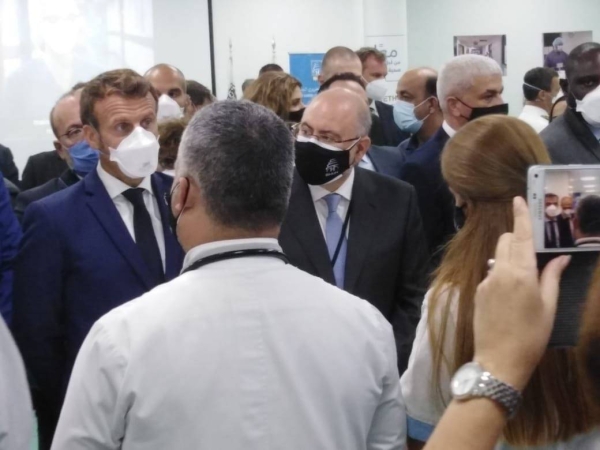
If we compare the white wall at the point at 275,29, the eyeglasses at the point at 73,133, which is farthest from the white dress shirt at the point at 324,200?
the white wall at the point at 275,29

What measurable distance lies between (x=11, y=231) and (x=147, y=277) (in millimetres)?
603

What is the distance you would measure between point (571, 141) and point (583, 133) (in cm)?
6

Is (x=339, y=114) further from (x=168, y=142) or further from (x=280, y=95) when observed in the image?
(x=280, y=95)

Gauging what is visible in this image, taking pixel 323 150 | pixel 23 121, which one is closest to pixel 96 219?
pixel 323 150

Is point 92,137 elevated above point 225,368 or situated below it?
above

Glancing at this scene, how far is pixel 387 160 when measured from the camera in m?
3.75

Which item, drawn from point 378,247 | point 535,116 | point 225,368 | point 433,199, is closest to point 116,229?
point 378,247

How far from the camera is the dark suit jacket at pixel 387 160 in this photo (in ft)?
12.2

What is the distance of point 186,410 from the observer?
1472mm

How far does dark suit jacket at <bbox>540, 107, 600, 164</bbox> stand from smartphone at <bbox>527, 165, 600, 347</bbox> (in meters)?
2.12

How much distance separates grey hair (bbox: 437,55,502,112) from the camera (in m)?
3.81

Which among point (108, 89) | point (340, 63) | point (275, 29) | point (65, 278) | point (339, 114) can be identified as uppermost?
point (275, 29)

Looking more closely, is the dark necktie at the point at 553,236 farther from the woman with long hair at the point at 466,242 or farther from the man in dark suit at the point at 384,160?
the man in dark suit at the point at 384,160

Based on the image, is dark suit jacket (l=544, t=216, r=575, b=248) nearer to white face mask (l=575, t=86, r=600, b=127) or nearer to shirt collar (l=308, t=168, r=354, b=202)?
shirt collar (l=308, t=168, r=354, b=202)
